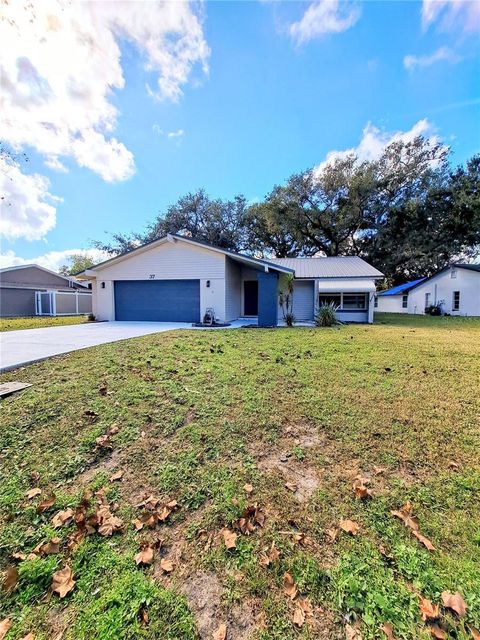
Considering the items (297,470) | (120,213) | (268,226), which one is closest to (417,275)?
(268,226)

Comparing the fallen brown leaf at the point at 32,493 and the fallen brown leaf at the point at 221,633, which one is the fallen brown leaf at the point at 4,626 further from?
the fallen brown leaf at the point at 221,633

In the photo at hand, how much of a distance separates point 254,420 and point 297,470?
93cm

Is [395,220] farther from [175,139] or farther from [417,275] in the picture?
[175,139]

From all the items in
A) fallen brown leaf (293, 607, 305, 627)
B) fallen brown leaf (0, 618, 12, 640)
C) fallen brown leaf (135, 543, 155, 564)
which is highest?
fallen brown leaf (135, 543, 155, 564)

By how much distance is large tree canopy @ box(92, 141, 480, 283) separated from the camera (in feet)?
82.4

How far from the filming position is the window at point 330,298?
1777 centimetres

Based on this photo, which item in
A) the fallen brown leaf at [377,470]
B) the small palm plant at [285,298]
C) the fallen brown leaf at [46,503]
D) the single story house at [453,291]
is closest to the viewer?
the fallen brown leaf at [46,503]

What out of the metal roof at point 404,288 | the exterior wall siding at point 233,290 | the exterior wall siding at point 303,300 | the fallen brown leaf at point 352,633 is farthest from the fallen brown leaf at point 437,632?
the metal roof at point 404,288

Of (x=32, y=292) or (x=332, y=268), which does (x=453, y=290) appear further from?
(x=32, y=292)

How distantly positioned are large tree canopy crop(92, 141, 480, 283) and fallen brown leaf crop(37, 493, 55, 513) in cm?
2758

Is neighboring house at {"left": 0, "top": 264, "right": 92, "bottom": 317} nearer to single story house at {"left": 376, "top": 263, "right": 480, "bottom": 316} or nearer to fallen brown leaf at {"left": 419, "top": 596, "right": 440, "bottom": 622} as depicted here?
fallen brown leaf at {"left": 419, "top": 596, "right": 440, "bottom": 622}

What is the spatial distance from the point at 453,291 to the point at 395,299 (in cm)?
834

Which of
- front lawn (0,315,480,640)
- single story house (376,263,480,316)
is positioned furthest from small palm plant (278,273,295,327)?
single story house (376,263,480,316)

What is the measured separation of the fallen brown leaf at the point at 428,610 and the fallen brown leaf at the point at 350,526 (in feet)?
1.61
